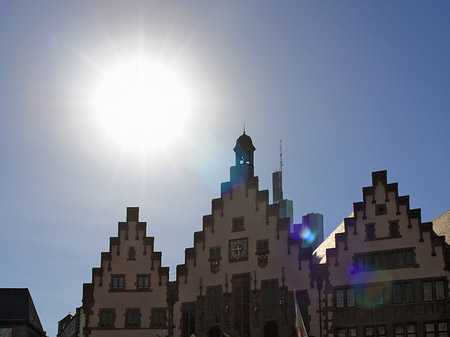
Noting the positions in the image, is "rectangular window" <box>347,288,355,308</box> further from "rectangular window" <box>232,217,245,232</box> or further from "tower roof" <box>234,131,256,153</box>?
"tower roof" <box>234,131,256,153</box>

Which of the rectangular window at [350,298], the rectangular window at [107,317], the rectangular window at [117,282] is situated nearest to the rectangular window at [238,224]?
the rectangular window at [117,282]

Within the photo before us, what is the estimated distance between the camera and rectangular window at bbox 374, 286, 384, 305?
66.4 metres

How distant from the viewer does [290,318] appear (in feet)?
231

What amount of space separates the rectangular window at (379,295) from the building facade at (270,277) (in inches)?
3.7

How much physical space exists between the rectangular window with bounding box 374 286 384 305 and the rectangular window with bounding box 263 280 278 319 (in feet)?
34.6

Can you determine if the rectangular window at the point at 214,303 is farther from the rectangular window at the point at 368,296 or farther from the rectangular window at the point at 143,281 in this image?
the rectangular window at the point at 368,296

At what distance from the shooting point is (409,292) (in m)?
65.4

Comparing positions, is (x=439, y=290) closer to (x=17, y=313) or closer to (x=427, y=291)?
(x=427, y=291)

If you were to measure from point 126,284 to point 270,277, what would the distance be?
17187 millimetres

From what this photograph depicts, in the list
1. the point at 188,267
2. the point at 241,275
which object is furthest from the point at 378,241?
the point at 188,267

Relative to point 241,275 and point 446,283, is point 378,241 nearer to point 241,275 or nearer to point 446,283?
point 446,283

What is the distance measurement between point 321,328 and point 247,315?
888 centimetres

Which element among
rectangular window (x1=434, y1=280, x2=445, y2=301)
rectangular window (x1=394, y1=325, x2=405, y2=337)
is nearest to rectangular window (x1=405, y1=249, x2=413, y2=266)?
rectangular window (x1=434, y1=280, x2=445, y2=301)

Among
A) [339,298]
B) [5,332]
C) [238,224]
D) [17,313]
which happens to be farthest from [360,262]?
[17,313]
